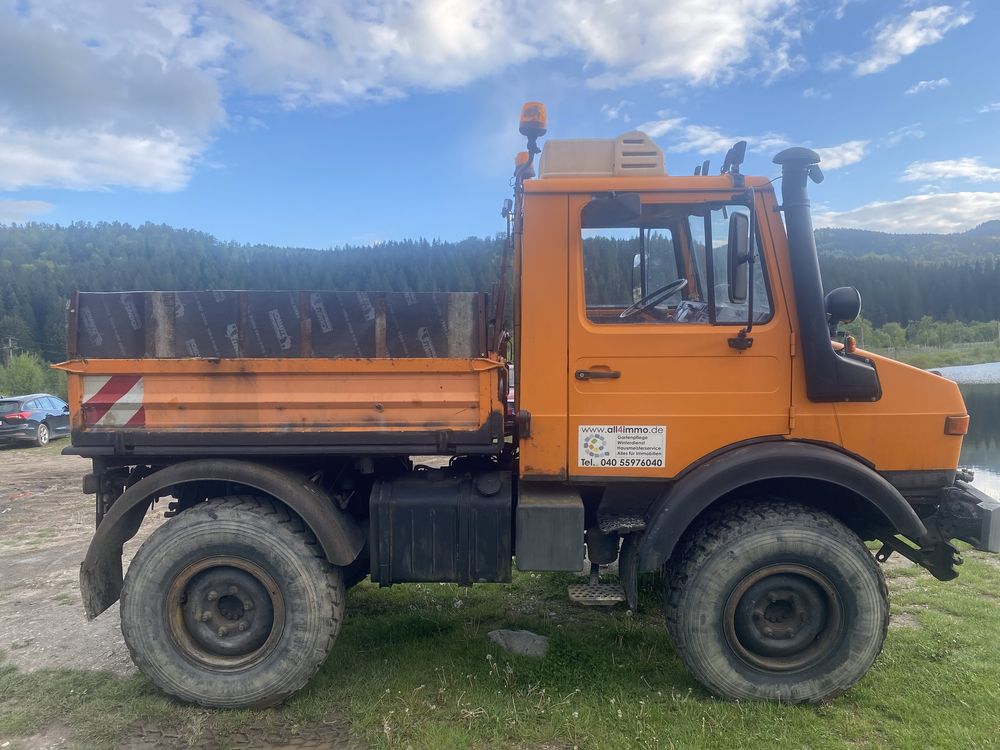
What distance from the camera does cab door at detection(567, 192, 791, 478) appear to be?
3521mm

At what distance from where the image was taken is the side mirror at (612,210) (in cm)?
347

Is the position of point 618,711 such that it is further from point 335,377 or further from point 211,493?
point 211,493

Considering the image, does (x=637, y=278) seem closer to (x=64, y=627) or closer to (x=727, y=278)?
(x=727, y=278)

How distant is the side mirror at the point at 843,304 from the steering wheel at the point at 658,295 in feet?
2.77

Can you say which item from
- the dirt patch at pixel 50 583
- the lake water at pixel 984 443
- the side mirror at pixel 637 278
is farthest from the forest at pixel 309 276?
the side mirror at pixel 637 278

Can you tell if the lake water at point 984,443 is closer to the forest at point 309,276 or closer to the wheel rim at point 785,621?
the wheel rim at point 785,621

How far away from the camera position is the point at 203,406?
11.6 feet

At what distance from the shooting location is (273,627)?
3.67 metres

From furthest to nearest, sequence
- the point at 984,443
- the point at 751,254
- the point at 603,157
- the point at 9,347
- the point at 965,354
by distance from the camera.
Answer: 1. the point at 9,347
2. the point at 965,354
3. the point at 984,443
4. the point at 603,157
5. the point at 751,254

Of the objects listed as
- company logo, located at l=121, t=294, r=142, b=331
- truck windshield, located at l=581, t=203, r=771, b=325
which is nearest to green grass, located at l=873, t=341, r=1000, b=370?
truck windshield, located at l=581, t=203, r=771, b=325

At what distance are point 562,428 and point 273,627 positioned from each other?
203cm

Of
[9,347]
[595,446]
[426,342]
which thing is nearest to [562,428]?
[595,446]

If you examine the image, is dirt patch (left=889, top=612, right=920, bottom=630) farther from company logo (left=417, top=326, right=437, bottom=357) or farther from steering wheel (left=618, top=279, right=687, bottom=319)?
company logo (left=417, top=326, right=437, bottom=357)

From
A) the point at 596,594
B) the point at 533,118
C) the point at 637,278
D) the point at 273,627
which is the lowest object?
the point at 273,627
